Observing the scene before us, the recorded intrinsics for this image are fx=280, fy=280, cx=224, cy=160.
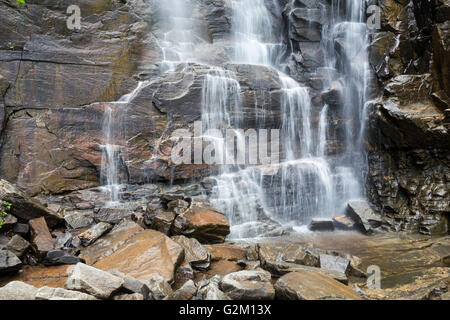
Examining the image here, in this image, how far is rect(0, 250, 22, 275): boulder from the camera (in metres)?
4.93

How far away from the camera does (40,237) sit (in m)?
6.11

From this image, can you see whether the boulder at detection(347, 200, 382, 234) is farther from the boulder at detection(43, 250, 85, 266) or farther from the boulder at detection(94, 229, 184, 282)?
the boulder at detection(43, 250, 85, 266)

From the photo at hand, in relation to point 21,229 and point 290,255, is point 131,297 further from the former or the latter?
point 21,229

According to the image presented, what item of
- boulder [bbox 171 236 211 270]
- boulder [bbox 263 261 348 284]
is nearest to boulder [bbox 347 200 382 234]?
boulder [bbox 263 261 348 284]

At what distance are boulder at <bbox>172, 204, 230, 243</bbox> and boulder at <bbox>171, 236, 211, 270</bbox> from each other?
0.49 meters

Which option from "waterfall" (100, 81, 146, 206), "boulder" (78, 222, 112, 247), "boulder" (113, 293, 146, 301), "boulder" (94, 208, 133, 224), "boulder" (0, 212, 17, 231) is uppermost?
"waterfall" (100, 81, 146, 206)

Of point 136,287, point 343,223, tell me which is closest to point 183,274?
point 136,287

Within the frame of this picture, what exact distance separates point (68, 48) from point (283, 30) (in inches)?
424

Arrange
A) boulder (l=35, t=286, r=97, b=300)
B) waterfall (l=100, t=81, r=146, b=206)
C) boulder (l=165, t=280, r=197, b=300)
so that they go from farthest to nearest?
waterfall (l=100, t=81, r=146, b=206), boulder (l=165, t=280, r=197, b=300), boulder (l=35, t=286, r=97, b=300)

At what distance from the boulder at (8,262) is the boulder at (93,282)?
6.11 feet

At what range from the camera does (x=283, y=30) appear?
50.7 feet

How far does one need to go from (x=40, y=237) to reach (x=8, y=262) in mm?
1138

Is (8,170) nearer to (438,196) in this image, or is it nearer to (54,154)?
(54,154)

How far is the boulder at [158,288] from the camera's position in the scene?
4.19 meters
